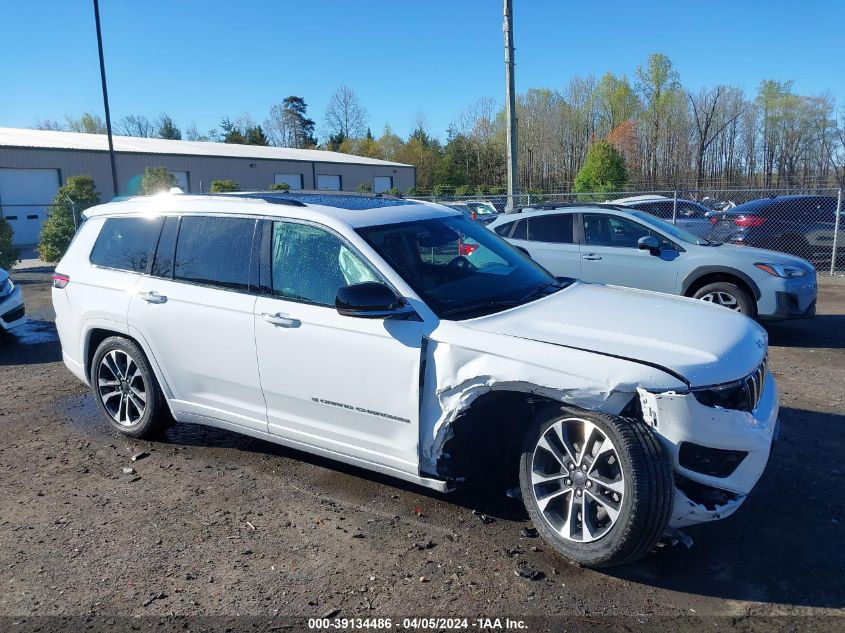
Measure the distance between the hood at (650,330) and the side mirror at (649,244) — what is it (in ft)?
13.5

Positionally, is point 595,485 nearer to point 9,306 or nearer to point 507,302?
point 507,302

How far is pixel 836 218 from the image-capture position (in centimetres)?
1355

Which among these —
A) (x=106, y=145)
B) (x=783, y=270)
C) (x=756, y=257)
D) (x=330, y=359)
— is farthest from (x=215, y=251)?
(x=106, y=145)

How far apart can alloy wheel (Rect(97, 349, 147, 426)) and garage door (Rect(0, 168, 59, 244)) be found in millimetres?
25219

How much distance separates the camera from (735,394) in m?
3.22

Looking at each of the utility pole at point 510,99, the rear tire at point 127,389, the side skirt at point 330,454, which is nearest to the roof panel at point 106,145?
the utility pole at point 510,99

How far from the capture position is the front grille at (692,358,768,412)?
121 inches

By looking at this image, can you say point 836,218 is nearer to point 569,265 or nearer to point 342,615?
point 569,265

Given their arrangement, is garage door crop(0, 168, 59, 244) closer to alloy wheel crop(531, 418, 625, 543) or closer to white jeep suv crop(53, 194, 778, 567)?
white jeep suv crop(53, 194, 778, 567)

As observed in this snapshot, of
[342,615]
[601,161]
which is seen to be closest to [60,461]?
[342,615]

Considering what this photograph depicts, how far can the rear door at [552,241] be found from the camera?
9.11 metres

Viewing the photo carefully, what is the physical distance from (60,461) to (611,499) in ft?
12.8

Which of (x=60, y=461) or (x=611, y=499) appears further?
(x=60, y=461)

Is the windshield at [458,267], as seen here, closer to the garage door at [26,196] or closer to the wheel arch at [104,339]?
the wheel arch at [104,339]
